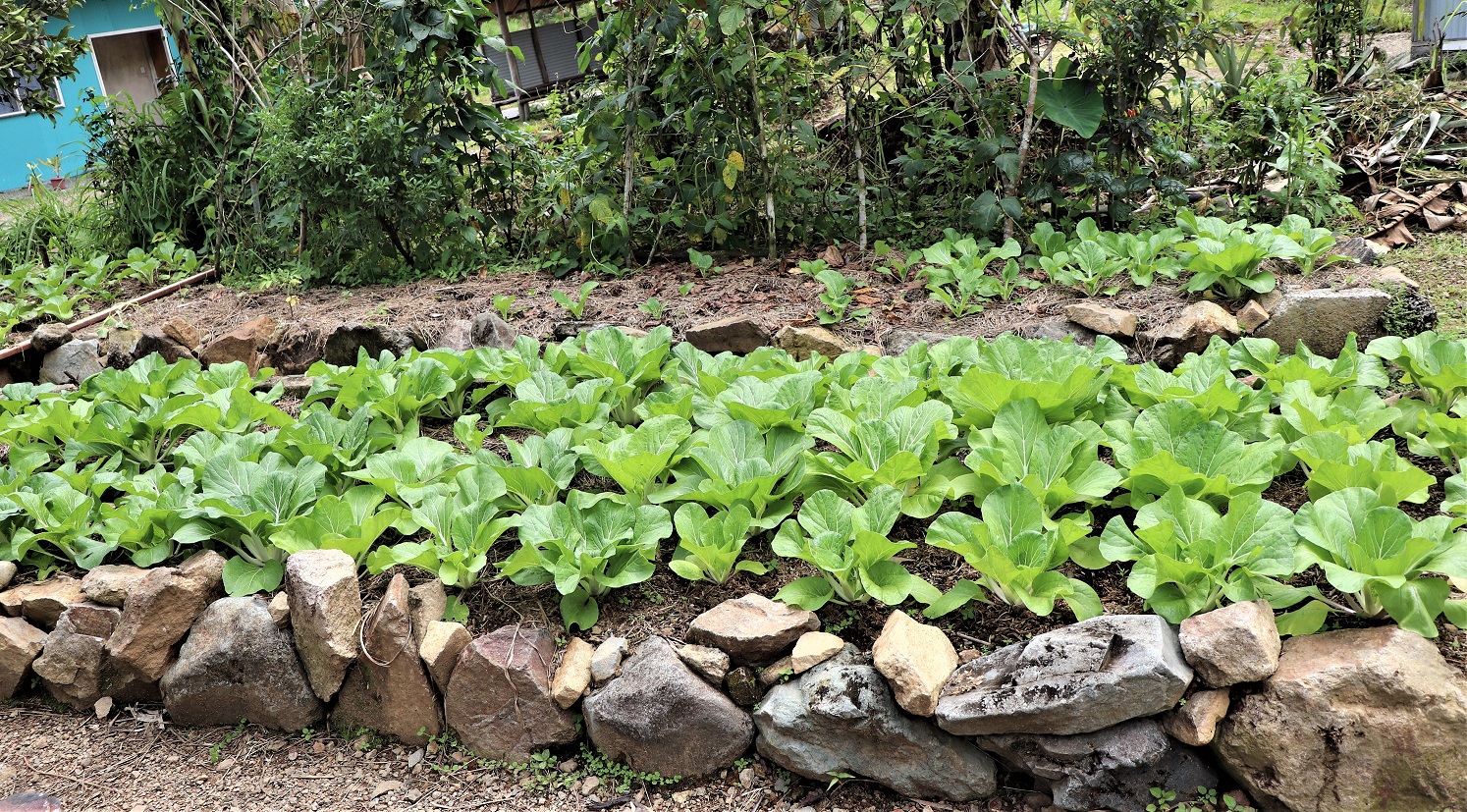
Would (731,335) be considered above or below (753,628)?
above

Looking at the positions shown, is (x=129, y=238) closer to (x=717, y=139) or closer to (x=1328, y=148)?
(x=717, y=139)

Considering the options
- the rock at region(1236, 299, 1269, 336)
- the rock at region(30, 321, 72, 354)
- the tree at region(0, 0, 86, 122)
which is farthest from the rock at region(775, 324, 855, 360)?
the tree at region(0, 0, 86, 122)

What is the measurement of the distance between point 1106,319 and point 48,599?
3538 mm

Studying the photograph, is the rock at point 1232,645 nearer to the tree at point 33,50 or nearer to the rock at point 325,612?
the rock at point 325,612

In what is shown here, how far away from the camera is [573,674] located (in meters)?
2.18


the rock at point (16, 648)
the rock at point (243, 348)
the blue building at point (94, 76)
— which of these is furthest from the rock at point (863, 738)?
the blue building at point (94, 76)

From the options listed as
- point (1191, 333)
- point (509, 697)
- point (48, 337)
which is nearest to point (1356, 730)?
point (509, 697)

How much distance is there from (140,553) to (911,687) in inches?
82.1

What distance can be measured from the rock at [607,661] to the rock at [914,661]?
1.88 feet

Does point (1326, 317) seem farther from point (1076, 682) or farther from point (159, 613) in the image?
point (159, 613)

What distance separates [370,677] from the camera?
2.37 m

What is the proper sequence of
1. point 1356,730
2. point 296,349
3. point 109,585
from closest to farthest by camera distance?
point 1356,730
point 109,585
point 296,349

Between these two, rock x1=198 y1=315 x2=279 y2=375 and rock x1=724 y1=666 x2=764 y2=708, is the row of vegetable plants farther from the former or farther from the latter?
rock x1=198 y1=315 x2=279 y2=375

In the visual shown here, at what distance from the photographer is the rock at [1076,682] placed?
1.78 metres
